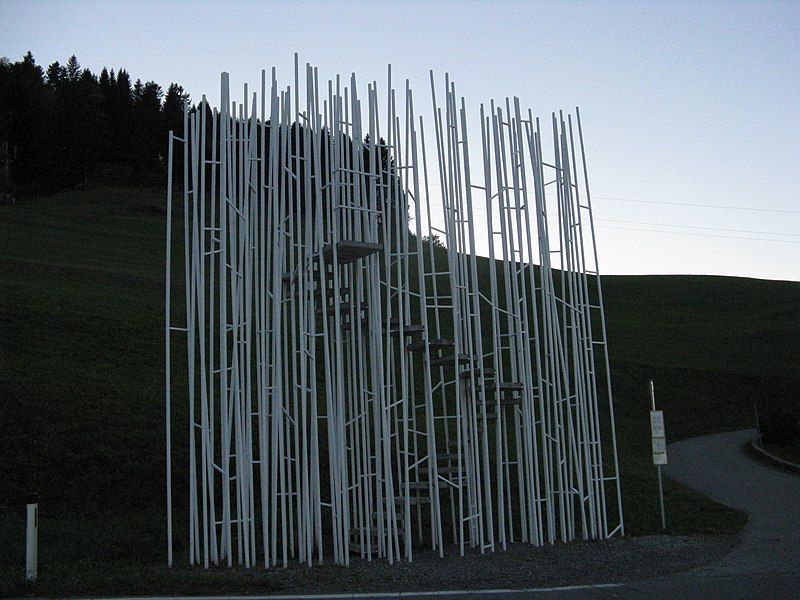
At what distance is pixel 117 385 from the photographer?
17031mm

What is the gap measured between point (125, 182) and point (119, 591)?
2133 inches

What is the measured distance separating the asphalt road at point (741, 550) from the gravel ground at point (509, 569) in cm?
31

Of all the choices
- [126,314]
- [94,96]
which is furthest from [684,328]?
[94,96]

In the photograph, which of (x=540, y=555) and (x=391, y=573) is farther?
(x=540, y=555)

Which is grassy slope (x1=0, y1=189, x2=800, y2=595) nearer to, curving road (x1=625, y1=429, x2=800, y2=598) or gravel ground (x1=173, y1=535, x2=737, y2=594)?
curving road (x1=625, y1=429, x2=800, y2=598)

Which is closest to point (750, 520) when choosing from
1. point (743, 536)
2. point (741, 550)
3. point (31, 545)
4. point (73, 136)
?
point (743, 536)

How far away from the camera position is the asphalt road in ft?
23.3

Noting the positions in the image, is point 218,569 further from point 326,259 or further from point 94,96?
point 94,96

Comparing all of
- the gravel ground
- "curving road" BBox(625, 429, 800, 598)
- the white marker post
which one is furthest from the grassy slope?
the gravel ground

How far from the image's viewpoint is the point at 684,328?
42.9 metres

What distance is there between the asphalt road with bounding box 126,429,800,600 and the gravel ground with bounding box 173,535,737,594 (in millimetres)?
313

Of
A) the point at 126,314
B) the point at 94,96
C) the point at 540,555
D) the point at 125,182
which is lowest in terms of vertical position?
the point at 540,555

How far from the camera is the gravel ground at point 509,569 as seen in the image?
25.0 feet

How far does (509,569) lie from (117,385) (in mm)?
10843
